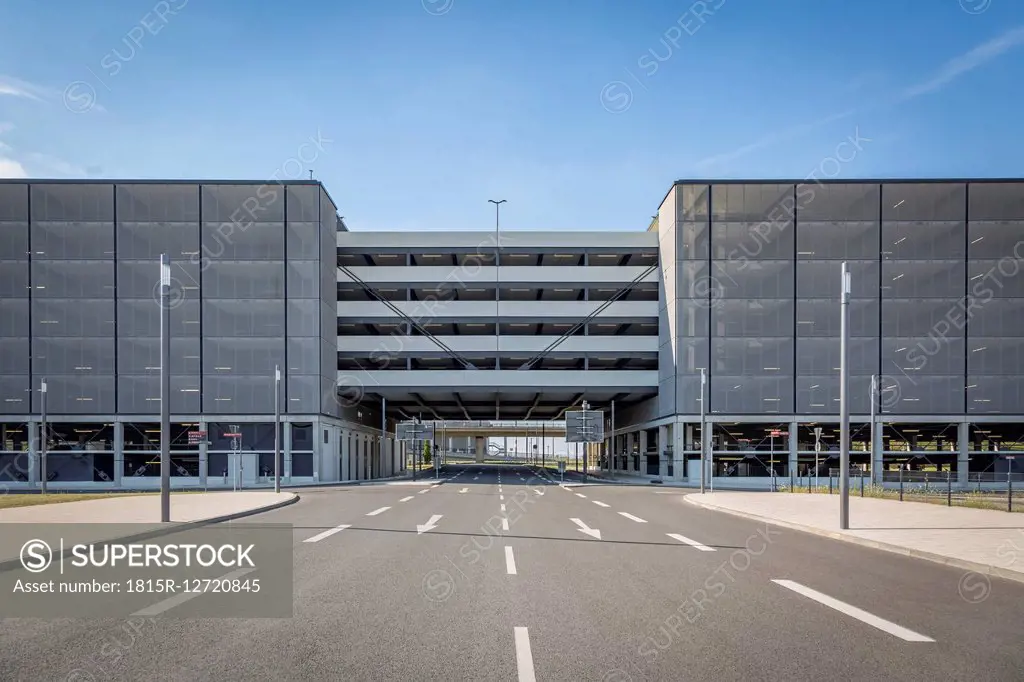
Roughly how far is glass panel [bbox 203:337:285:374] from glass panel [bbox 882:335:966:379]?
38.1m

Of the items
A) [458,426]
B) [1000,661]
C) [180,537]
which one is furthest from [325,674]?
[458,426]

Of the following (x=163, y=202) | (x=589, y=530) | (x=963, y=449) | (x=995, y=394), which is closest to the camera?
(x=589, y=530)

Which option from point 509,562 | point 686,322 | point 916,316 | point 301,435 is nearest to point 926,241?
point 916,316

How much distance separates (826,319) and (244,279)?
36.3 meters

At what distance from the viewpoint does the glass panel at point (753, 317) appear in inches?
2034

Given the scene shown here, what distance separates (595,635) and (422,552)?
21.6 ft

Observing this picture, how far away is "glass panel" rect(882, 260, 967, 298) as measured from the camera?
170 ft

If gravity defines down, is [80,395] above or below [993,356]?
below

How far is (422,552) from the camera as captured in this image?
13602 mm

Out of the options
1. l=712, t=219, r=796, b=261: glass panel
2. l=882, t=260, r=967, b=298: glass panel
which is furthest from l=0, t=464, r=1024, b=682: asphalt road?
l=882, t=260, r=967, b=298: glass panel

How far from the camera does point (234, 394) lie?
50.3 metres

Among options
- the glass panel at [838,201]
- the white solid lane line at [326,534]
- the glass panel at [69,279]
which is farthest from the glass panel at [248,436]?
the glass panel at [838,201]

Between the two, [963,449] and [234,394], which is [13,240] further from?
[963,449]

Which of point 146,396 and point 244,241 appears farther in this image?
point 244,241
